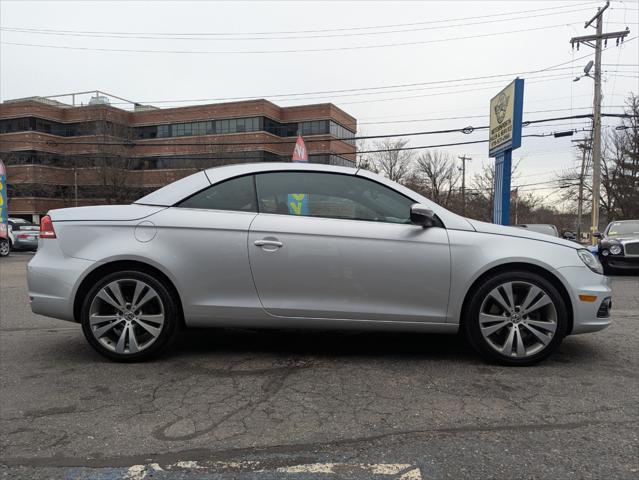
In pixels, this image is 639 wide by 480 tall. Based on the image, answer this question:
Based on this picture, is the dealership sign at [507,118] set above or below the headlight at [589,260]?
above

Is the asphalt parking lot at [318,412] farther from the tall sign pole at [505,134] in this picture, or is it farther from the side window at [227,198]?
the tall sign pole at [505,134]

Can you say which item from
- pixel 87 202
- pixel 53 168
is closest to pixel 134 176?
pixel 87 202

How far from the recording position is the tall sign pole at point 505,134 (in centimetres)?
1184

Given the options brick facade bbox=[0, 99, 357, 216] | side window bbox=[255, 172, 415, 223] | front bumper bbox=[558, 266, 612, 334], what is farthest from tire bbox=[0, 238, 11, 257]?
brick facade bbox=[0, 99, 357, 216]

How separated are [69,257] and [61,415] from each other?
134 centimetres

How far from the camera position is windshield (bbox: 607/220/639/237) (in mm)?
11945

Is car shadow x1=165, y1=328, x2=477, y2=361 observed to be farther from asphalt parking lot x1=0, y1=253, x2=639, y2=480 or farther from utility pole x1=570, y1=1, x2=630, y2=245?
utility pole x1=570, y1=1, x2=630, y2=245

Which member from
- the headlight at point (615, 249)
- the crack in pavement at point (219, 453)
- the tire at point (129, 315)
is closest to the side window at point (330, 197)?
the tire at point (129, 315)

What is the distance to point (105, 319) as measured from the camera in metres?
3.64

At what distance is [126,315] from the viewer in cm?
365

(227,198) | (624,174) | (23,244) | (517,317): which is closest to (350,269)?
(227,198)

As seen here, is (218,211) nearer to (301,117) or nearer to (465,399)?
(465,399)

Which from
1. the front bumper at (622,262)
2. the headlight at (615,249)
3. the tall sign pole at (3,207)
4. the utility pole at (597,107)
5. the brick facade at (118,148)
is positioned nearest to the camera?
the front bumper at (622,262)

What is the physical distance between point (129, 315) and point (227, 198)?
1.20m
